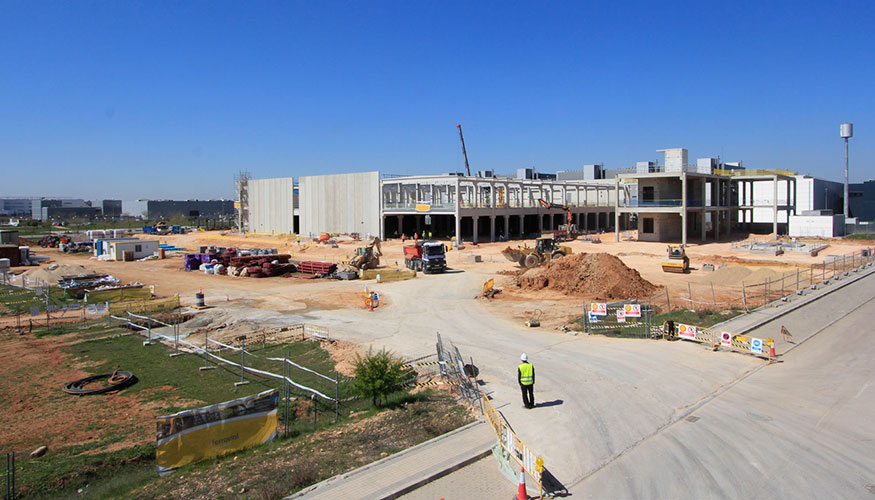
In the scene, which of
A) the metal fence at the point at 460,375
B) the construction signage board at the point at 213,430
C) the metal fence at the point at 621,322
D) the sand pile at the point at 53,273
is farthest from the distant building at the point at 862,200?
the sand pile at the point at 53,273

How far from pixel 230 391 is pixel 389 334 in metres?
8.58

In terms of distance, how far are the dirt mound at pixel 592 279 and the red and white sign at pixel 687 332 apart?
9457mm

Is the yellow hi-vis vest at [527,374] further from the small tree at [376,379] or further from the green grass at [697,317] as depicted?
the green grass at [697,317]

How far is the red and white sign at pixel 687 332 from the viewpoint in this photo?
20.6 m

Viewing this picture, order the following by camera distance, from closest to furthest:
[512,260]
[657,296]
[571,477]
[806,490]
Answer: [806,490], [571,477], [657,296], [512,260]

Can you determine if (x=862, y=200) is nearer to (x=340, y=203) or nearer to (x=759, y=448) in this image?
(x=340, y=203)

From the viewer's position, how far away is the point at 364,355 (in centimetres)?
2061

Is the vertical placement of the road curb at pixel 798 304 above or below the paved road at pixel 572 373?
above

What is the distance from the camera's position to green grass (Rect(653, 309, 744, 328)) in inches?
925

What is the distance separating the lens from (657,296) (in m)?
31.0

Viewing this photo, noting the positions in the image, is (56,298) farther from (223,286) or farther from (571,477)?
(571,477)

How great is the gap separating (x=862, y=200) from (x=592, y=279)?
8214 centimetres

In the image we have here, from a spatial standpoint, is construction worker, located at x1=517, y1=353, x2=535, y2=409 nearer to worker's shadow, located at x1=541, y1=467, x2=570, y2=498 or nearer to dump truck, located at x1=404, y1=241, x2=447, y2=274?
worker's shadow, located at x1=541, y1=467, x2=570, y2=498

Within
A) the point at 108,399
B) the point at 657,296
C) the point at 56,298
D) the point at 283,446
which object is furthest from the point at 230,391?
the point at 56,298
